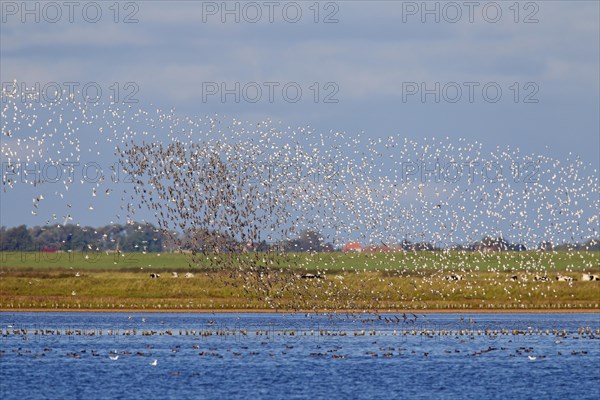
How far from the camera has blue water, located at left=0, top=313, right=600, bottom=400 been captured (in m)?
51.9

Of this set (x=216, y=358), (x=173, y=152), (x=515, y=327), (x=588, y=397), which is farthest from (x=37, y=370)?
(x=515, y=327)

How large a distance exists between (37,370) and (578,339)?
3682 centimetres

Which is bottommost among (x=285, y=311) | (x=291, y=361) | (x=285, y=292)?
(x=291, y=361)

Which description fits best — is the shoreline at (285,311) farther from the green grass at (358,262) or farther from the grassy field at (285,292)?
the green grass at (358,262)

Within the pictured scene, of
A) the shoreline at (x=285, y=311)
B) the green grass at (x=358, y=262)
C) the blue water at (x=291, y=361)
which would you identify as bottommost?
the blue water at (x=291, y=361)

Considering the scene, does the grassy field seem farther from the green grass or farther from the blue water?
the green grass

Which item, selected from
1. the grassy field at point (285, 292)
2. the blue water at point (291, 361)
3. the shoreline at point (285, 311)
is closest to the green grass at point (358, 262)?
the grassy field at point (285, 292)

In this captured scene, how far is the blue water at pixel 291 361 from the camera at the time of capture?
51.9 meters

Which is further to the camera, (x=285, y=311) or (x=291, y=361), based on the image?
(x=285, y=311)

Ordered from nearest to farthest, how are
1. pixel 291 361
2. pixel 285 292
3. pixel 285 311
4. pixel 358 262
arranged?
1. pixel 291 361
2. pixel 285 311
3. pixel 285 292
4. pixel 358 262

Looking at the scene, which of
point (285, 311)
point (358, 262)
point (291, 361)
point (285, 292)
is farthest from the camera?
point (358, 262)

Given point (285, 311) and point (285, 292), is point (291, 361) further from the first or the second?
point (285, 292)

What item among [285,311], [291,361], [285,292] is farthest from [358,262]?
[291,361]

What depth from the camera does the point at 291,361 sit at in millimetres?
63250
